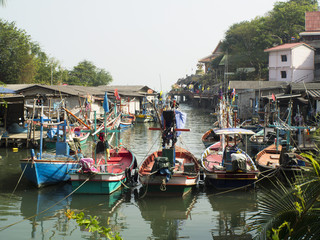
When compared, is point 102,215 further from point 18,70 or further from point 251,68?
point 251,68

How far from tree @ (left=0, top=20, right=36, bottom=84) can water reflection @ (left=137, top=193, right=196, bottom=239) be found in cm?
3794

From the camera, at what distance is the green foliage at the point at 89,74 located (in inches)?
3014

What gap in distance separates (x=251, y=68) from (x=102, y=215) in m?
50.2

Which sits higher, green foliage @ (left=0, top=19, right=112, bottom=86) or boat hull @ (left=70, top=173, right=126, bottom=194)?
green foliage @ (left=0, top=19, right=112, bottom=86)

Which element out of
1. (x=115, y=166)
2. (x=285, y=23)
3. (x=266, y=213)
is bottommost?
(x=115, y=166)

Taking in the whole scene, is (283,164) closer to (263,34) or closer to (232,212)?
(232,212)

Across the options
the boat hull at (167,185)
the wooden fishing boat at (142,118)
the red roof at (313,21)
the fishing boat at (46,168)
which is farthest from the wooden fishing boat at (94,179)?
the red roof at (313,21)

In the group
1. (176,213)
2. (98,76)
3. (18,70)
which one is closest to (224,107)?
(176,213)

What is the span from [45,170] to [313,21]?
135 ft

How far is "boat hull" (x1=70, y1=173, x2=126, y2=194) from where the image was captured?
13.7 m

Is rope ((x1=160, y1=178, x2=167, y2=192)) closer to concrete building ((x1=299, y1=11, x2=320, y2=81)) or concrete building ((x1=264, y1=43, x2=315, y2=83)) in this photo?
concrete building ((x1=264, y1=43, x2=315, y2=83))

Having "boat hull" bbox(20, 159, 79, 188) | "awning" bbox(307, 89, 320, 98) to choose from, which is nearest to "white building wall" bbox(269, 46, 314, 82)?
"awning" bbox(307, 89, 320, 98)

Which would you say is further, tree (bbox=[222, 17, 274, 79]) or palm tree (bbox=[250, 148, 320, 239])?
tree (bbox=[222, 17, 274, 79])

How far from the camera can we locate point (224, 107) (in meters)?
21.7
